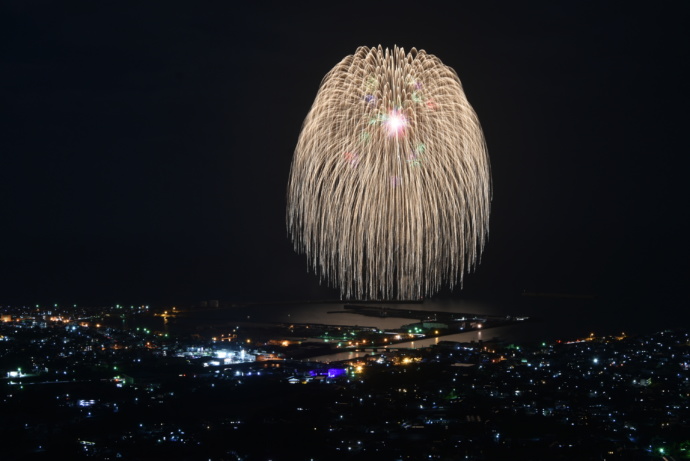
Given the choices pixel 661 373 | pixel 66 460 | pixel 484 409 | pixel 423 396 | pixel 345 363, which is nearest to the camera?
pixel 66 460

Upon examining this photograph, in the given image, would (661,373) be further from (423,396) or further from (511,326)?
(511,326)

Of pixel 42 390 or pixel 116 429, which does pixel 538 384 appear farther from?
pixel 42 390

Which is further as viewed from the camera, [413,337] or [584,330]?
[584,330]

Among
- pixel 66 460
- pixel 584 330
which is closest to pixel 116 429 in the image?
pixel 66 460

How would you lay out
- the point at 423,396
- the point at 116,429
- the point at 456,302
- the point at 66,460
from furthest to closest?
1. the point at 456,302
2. the point at 423,396
3. the point at 116,429
4. the point at 66,460

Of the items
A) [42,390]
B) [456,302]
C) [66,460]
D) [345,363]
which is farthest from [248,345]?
[456,302]

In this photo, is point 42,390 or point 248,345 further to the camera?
point 248,345
